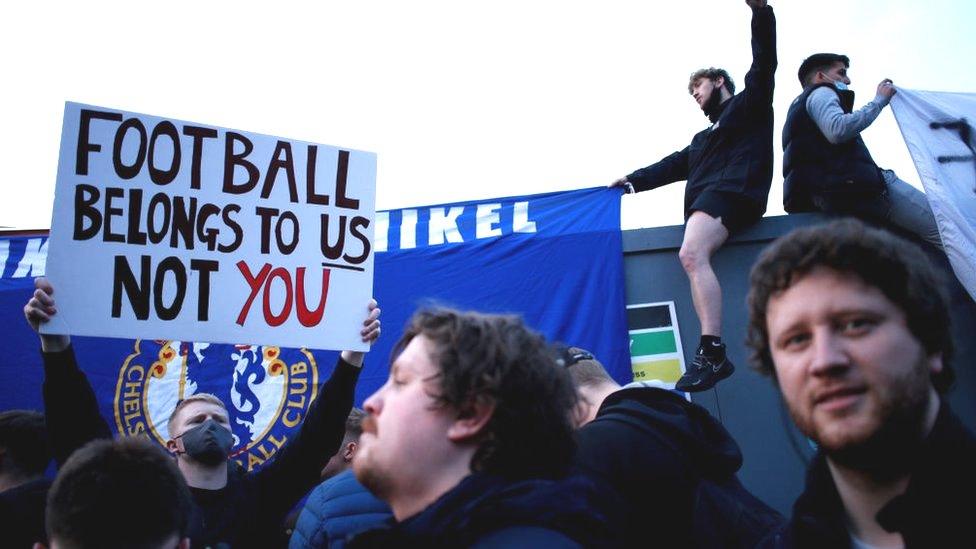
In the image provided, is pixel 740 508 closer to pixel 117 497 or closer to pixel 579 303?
pixel 117 497

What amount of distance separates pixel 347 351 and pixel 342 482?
754 millimetres

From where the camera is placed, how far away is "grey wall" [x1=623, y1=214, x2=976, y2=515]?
4129mm

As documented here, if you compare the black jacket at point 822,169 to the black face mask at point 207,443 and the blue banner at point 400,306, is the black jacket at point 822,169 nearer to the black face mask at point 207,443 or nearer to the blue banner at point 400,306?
the blue banner at point 400,306

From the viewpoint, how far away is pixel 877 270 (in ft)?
5.13

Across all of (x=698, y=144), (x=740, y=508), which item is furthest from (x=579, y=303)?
(x=740, y=508)

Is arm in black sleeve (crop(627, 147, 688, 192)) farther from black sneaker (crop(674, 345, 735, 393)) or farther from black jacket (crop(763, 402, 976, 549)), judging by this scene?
black jacket (crop(763, 402, 976, 549))

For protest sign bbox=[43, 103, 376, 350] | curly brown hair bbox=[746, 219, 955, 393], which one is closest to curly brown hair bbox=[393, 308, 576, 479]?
curly brown hair bbox=[746, 219, 955, 393]

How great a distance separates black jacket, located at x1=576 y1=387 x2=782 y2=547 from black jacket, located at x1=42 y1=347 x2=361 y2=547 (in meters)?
1.31

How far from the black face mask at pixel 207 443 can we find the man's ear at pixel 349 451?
28.7 inches

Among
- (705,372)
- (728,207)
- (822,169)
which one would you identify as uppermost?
Result: (822,169)

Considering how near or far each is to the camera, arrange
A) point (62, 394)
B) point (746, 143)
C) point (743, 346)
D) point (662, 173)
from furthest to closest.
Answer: point (662, 173) < point (746, 143) < point (743, 346) < point (62, 394)

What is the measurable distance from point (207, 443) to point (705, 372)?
98.3 inches

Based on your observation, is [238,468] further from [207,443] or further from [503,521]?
[503,521]

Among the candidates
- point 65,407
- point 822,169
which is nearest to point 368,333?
point 65,407
